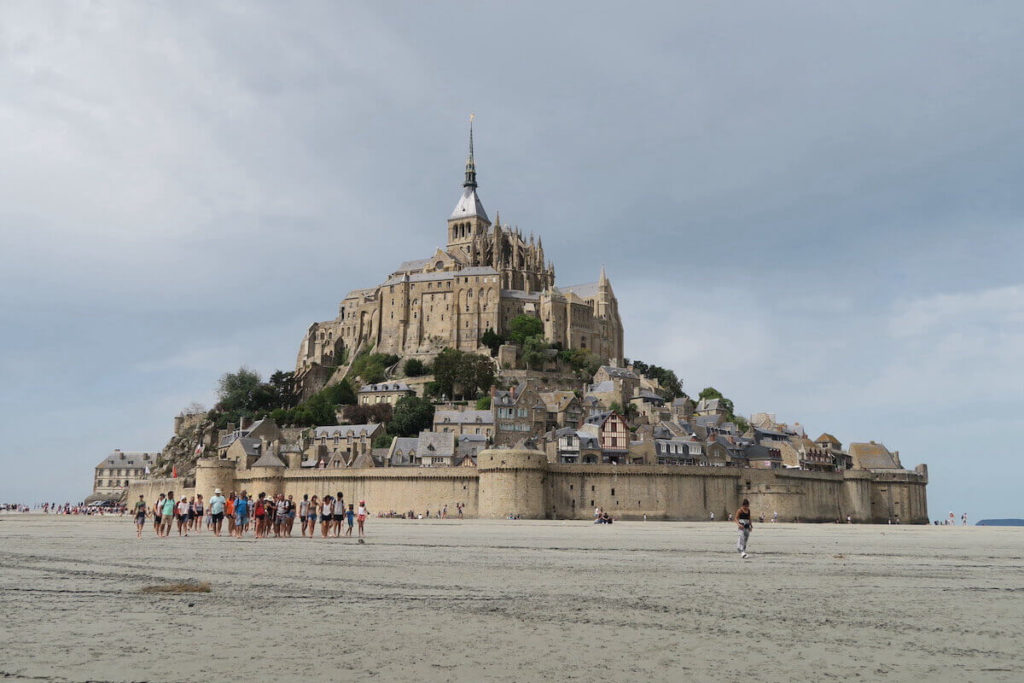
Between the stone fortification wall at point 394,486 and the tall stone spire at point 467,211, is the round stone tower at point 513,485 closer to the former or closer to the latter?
the stone fortification wall at point 394,486

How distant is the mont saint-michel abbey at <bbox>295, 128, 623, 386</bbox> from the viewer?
110 m

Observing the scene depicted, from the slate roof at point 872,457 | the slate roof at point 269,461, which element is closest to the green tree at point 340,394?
the slate roof at point 269,461

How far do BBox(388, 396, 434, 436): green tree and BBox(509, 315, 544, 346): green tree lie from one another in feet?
81.0

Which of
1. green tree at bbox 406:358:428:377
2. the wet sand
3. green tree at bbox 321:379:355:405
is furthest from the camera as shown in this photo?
green tree at bbox 406:358:428:377

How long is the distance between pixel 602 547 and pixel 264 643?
17708 mm

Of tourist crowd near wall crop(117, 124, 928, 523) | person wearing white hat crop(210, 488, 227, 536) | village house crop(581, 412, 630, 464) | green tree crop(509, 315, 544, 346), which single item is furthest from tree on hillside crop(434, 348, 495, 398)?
person wearing white hat crop(210, 488, 227, 536)

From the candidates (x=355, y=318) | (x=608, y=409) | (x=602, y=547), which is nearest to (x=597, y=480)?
(x=608, y=409)

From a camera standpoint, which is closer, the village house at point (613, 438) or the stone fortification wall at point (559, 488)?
the stone fortification wall at point (559, 488)

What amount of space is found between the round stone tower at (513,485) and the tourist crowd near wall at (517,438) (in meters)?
0.09

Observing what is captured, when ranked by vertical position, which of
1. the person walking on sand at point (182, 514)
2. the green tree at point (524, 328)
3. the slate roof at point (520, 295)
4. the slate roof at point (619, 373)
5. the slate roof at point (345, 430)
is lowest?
the person walking on sand at point (182, 514)

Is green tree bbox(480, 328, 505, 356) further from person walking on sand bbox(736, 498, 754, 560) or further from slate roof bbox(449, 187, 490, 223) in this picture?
person walking on sand bbox(736, 498, 754, 560)

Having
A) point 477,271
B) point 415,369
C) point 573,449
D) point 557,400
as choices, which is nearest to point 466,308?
point 477,271

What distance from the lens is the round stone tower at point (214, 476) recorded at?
221ft

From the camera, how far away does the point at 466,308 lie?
111m
